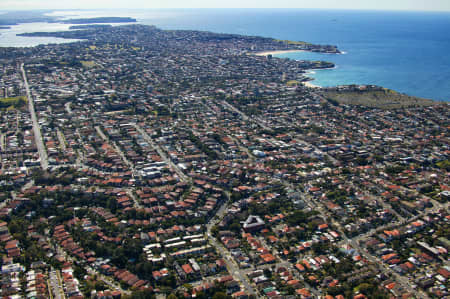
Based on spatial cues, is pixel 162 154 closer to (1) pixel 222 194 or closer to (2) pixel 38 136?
(1) pixel 222 194

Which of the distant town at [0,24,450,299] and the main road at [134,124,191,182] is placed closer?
the distant town at [0,24,450,299]

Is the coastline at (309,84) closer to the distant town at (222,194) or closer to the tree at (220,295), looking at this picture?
the distant town at (222,194)

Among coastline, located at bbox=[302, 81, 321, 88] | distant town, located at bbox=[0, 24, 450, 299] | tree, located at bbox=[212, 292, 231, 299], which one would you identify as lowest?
tree, located at bbox=[212, 292, 231, 299]

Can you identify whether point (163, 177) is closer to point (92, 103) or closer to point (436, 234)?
point (436, 234)

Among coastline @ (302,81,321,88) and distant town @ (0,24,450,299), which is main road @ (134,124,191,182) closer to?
distant town @ (0,24,450,299)

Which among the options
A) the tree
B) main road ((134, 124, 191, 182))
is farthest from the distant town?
main road ((134, 124, 191, 182))

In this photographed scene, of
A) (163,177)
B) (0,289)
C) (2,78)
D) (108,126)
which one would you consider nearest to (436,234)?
(163,177)

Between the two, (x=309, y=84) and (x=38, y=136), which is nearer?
(x=38, y=136)

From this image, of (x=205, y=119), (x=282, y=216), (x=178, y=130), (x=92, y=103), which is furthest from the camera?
(x=92, y=103)

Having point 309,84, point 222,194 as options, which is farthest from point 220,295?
point 309,84
